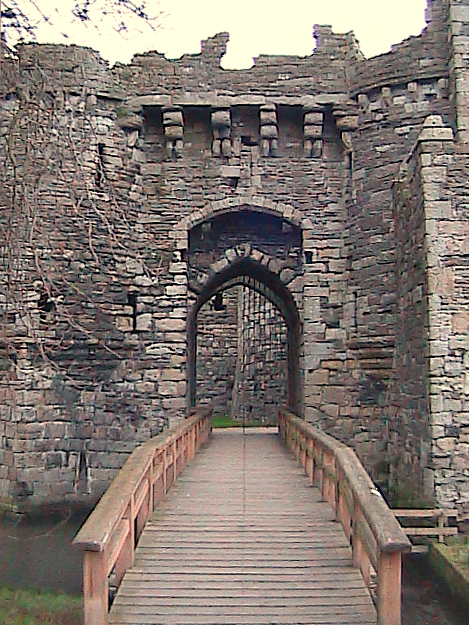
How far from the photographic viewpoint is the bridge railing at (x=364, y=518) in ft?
11.1

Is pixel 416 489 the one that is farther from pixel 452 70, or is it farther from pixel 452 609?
pixel 452 70

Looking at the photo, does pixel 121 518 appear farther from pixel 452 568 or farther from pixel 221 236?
pixel 221 236

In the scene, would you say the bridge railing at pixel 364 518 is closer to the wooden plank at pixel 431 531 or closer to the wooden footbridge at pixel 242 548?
the wooden footbridge at pixel 242 548

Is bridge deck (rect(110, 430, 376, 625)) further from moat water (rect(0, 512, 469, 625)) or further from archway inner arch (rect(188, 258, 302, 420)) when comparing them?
archway inner arch (rect(188, 258, 302, 420))

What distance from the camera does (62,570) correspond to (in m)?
7.20

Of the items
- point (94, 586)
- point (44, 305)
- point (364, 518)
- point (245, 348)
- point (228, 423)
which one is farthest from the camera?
point (245, 348)

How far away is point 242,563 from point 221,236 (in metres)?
6.11

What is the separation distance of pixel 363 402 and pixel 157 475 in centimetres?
415

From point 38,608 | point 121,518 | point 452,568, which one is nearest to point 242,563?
point 121,518

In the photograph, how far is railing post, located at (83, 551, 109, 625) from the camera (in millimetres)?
3330

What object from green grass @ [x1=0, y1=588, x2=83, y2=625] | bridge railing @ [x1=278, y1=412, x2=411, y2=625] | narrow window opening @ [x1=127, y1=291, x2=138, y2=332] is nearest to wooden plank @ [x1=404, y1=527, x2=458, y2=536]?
bridge railing @ [x1=278, y1=412, x2=411, y2=625]

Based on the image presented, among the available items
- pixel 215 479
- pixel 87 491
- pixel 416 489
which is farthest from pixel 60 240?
pixel 416 489

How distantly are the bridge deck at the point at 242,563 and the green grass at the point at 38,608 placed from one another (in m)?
0.84

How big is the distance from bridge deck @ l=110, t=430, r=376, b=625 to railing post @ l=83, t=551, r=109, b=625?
0.83 ft
